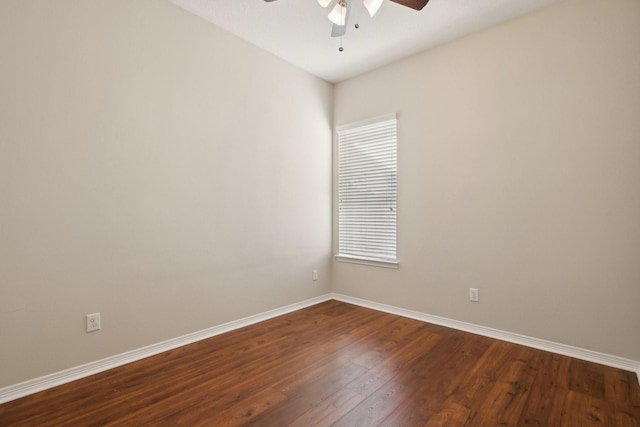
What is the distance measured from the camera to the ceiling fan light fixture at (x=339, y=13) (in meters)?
2.12

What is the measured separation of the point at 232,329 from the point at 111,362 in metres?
1.01

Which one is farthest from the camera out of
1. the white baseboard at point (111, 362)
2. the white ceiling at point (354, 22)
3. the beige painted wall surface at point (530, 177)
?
the white ceiling at point (354, 22)

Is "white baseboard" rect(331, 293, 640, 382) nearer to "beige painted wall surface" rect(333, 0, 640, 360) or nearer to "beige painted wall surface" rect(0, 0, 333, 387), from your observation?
"beige painted wall surface" rect(333, 0, 640, 360)

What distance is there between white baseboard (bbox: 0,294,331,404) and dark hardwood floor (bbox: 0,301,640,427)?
0.07m

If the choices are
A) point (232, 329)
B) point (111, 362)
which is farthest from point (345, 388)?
point (111, 362)

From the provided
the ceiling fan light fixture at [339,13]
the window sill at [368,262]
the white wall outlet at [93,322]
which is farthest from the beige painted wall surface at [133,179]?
the ceiling fan light fixture at [339,13]

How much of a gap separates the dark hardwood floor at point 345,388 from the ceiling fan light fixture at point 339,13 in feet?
7.91

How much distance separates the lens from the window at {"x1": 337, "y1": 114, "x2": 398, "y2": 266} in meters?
3.64

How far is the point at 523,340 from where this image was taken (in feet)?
9.04

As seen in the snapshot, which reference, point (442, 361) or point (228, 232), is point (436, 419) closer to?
point (442, 361)

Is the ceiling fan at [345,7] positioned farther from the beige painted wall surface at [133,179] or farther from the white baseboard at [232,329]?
the white baseboard at [232,329]

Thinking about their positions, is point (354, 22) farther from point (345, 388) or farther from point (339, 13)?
point (345, 388)

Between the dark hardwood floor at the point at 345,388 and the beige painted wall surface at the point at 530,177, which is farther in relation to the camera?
the beige painted wall surface at the point at 530,177

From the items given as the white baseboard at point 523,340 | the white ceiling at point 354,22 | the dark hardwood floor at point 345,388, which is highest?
the white ceiling at point 354,22
